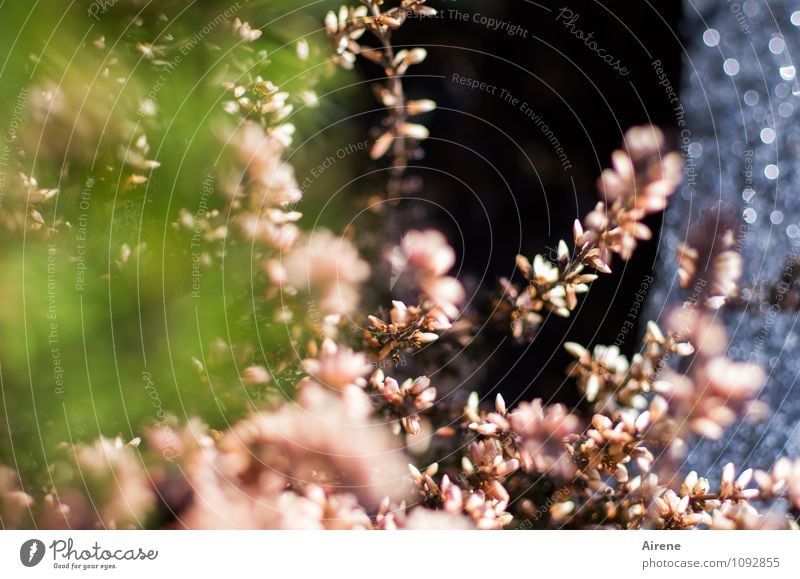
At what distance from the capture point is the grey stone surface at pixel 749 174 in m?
0.71

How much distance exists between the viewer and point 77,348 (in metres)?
0.67

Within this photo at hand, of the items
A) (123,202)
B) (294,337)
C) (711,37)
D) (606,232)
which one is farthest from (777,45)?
(123,202)

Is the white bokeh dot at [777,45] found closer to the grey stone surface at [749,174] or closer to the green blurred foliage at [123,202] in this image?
the grey stone surface at [749,174]

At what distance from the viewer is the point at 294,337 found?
0.70 metres

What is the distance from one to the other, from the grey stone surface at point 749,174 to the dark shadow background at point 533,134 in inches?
1.1

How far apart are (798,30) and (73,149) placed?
0.77 metres

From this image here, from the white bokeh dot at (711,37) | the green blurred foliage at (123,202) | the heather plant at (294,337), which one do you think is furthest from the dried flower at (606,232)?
the green blurred foliage at (123,202)

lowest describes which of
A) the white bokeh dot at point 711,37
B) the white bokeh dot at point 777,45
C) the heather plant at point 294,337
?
the heather plant at point 294,337

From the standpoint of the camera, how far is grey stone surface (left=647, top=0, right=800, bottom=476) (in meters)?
0.71

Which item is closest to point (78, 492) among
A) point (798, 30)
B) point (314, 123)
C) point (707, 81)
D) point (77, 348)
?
point (77, 348)

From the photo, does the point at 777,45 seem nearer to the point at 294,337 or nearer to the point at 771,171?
the point at 771,171

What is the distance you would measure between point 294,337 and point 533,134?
0.33 m

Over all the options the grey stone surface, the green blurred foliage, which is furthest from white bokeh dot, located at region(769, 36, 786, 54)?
the green blurred foliage
